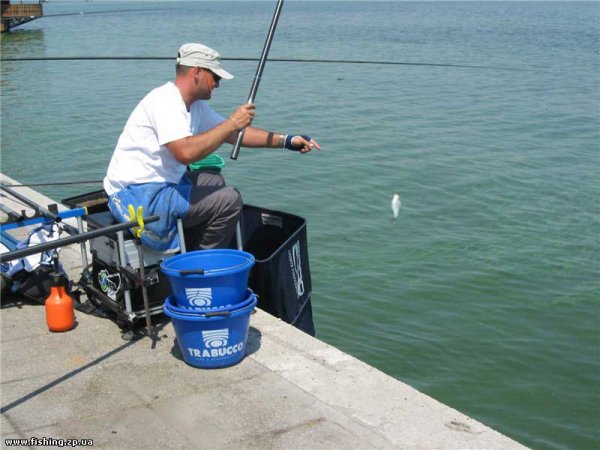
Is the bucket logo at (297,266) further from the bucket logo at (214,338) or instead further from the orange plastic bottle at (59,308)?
the orange plastic bottle at (59,308)

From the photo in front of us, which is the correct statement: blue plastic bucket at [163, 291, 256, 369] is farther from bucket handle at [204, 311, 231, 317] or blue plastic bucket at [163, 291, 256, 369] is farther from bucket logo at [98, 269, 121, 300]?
bucket logo at [98, 269, 121, 300]

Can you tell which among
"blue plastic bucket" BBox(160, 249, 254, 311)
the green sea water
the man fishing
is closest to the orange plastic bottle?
the man fishing

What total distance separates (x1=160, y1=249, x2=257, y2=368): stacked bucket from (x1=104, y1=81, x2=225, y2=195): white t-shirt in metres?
0.57

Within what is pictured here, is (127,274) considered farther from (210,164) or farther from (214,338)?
(210,164)

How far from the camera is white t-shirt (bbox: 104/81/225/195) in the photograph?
404 cm

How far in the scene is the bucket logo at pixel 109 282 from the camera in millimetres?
4328

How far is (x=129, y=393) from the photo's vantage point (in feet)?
11.9

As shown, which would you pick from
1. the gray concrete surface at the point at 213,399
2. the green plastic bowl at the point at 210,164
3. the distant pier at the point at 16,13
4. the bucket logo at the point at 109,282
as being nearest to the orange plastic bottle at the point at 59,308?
the gray concrete surface at the point at 213,399

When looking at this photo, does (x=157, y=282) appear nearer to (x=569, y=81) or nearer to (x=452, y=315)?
(x=452, y=315)

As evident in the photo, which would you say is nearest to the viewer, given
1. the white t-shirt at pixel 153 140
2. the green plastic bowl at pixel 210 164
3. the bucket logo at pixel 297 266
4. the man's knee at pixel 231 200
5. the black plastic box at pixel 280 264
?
the white t-shirt at pixel 153 140

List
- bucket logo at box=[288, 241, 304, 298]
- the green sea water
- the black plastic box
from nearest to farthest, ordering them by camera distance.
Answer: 1. the black plastic box
2. bucket logo at box=[288, 241, 304, 298]
3. the green sea water

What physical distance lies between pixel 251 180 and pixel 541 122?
20.6 ft

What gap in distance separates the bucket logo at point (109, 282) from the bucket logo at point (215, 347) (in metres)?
0.69

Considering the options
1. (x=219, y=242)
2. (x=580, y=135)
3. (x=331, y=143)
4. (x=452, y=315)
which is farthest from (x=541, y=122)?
(x=219, y=242)
